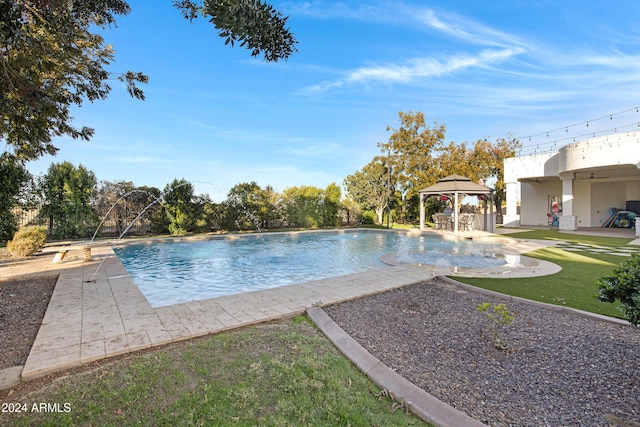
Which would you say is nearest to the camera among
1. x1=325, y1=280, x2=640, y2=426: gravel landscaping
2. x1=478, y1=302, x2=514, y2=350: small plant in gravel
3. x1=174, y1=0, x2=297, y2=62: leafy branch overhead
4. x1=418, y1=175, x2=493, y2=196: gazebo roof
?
x1=174, y1=0, x2=297, y2=62: leafy branch overhead

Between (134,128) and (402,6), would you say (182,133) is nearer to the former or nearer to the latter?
(134,128)

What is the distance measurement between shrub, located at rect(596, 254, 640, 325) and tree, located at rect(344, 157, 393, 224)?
2144cm

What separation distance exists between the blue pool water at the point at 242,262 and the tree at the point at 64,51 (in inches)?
151

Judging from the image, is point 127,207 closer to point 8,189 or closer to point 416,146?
point 8,189

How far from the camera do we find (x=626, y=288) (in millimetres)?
2402

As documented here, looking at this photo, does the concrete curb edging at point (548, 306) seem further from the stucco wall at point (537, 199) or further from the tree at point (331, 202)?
the stucco wall at point (537, 199)

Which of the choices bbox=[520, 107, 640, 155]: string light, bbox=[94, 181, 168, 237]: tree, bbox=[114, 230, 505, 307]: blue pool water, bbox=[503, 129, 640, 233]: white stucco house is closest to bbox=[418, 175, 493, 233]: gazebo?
bbox=[114, 230, 505, 307]: blue pool water

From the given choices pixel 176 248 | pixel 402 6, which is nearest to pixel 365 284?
pixel 176 248

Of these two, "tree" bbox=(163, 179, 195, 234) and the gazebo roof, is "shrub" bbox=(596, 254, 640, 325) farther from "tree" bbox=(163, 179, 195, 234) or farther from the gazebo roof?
"tree" bbox=(163, 179, 195, 234)

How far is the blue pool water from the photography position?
659cm

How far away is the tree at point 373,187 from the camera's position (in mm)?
24000

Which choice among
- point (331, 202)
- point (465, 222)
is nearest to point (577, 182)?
point (465, 222)

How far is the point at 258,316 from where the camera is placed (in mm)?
4098

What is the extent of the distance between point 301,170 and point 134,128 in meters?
12.3
